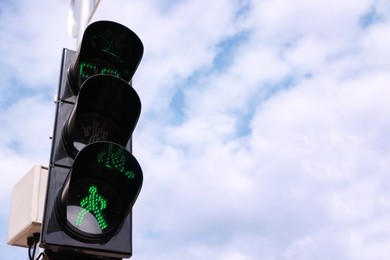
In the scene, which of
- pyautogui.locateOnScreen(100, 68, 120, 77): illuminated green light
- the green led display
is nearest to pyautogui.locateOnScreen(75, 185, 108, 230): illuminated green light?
the green led display

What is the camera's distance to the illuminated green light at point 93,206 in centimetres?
223

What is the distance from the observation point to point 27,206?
2.88 meters

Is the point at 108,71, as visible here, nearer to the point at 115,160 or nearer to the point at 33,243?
the point at 115,160

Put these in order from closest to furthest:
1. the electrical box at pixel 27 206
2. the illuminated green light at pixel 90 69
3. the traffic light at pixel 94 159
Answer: the traffic light at pixel 94 159, the illuminated green light at pixel 90 69, the electrical box at pixel 27 206

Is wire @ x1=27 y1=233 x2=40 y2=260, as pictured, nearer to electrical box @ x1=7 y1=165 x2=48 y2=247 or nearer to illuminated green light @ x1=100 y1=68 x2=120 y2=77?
electrical box @ x1=7 y1=165 x2=48 y2=247

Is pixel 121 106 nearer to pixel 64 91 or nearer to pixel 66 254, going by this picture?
pixel 64 91

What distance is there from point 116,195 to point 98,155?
8.7 inches

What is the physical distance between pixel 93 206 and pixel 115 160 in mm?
213

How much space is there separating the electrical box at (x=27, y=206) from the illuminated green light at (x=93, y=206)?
1.82ft

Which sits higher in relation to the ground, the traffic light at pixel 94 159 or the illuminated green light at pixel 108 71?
the illuminated green light at pixel 108 71

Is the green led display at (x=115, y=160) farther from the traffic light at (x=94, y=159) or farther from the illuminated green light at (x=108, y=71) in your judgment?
the illuminated green light at (x=108, y=71)

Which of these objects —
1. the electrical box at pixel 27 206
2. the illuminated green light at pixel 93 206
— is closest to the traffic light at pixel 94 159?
the illuminated green light at pixel 93 206

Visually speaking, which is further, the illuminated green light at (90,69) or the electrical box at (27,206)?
the electrical box at (27,206)

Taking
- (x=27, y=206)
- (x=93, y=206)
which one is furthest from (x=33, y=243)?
(x=93, y=206)
